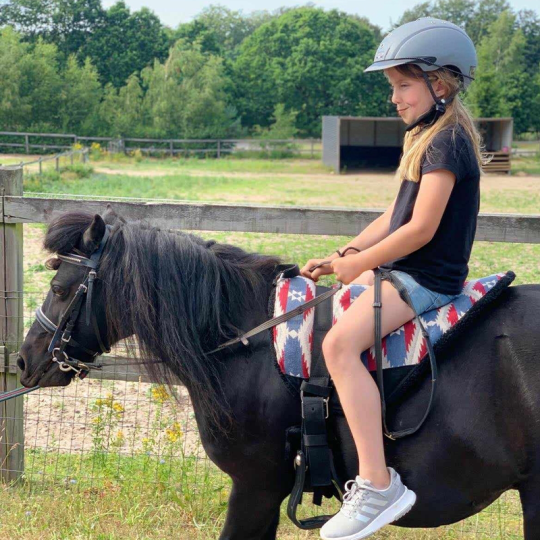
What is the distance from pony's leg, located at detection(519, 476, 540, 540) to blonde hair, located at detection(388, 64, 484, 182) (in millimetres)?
1176

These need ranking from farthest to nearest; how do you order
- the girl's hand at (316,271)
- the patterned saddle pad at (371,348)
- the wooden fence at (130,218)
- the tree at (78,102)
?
the tree at (78,102), the wooden fence at (130,218), the girl's hand at (316,271), the patterned saddle pad at (371,348)

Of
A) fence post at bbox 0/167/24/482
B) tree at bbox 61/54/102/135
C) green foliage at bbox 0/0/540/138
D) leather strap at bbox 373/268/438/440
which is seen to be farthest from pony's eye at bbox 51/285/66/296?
tree at bbox 61/54/102/135

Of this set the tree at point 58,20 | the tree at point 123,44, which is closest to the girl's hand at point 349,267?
the tree at point 123,44

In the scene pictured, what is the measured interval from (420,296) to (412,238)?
231 millimetres

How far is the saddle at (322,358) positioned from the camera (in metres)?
2.53

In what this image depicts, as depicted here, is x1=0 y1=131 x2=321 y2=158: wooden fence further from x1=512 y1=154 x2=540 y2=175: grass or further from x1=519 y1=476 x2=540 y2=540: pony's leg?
x1=519 y1=476 x2=540 y2=540: pony's leg

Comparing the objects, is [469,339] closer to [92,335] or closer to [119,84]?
[92,335]

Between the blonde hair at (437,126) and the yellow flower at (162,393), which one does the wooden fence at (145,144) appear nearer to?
the yellow flower at (162,393)

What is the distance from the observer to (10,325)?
428cm

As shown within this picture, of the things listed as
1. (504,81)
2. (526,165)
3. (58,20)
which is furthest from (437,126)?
(58,20)

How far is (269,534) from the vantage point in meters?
2.88

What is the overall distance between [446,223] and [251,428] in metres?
1.06

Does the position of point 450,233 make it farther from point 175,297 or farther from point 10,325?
point 10,325

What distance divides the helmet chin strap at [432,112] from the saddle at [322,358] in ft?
1.92
